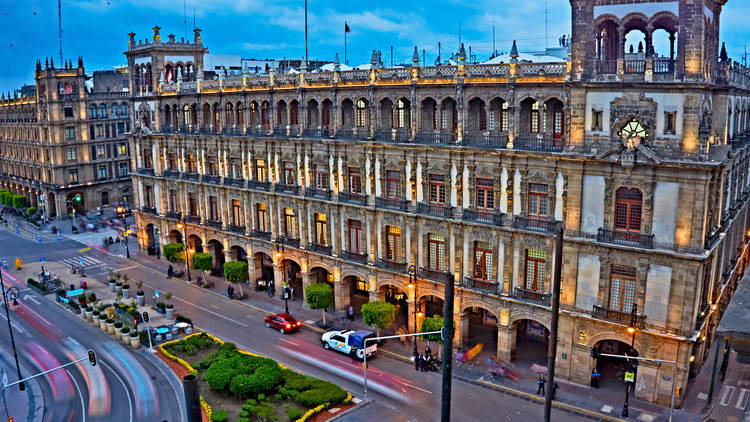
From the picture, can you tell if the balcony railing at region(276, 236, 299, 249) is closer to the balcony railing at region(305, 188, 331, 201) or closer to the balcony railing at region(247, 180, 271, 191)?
the balcony railing at region(305, 188, 331, 201)

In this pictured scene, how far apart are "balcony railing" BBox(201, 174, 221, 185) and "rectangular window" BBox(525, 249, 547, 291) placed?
3792cm

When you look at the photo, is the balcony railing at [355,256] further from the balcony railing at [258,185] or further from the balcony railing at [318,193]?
the balcony railing at [258,185]

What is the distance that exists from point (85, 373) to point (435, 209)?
3070cm

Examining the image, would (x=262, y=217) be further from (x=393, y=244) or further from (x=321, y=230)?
(x=393, y=244)

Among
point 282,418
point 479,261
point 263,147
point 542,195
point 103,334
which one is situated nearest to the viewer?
point 282,418

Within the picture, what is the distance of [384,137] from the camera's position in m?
53.3

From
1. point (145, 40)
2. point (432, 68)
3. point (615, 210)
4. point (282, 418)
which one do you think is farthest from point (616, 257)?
point (145, 40)

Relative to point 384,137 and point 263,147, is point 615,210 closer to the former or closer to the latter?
point 384,137

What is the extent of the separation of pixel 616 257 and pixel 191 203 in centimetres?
5130

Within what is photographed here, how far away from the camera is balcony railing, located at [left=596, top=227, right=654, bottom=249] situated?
40219mm

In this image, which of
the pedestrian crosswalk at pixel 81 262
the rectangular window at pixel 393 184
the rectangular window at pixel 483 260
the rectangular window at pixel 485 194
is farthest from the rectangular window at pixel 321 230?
the pedestrian crosswalk at pixel 81 262

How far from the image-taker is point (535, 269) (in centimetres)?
4594

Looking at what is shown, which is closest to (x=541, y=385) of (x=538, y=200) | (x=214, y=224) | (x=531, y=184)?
(x=538, y=200)

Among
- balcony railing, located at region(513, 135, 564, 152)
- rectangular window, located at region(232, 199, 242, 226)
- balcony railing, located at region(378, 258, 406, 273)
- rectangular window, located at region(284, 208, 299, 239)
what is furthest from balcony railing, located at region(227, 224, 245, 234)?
balcony railing, located at region(513, 135, 564, 152)
